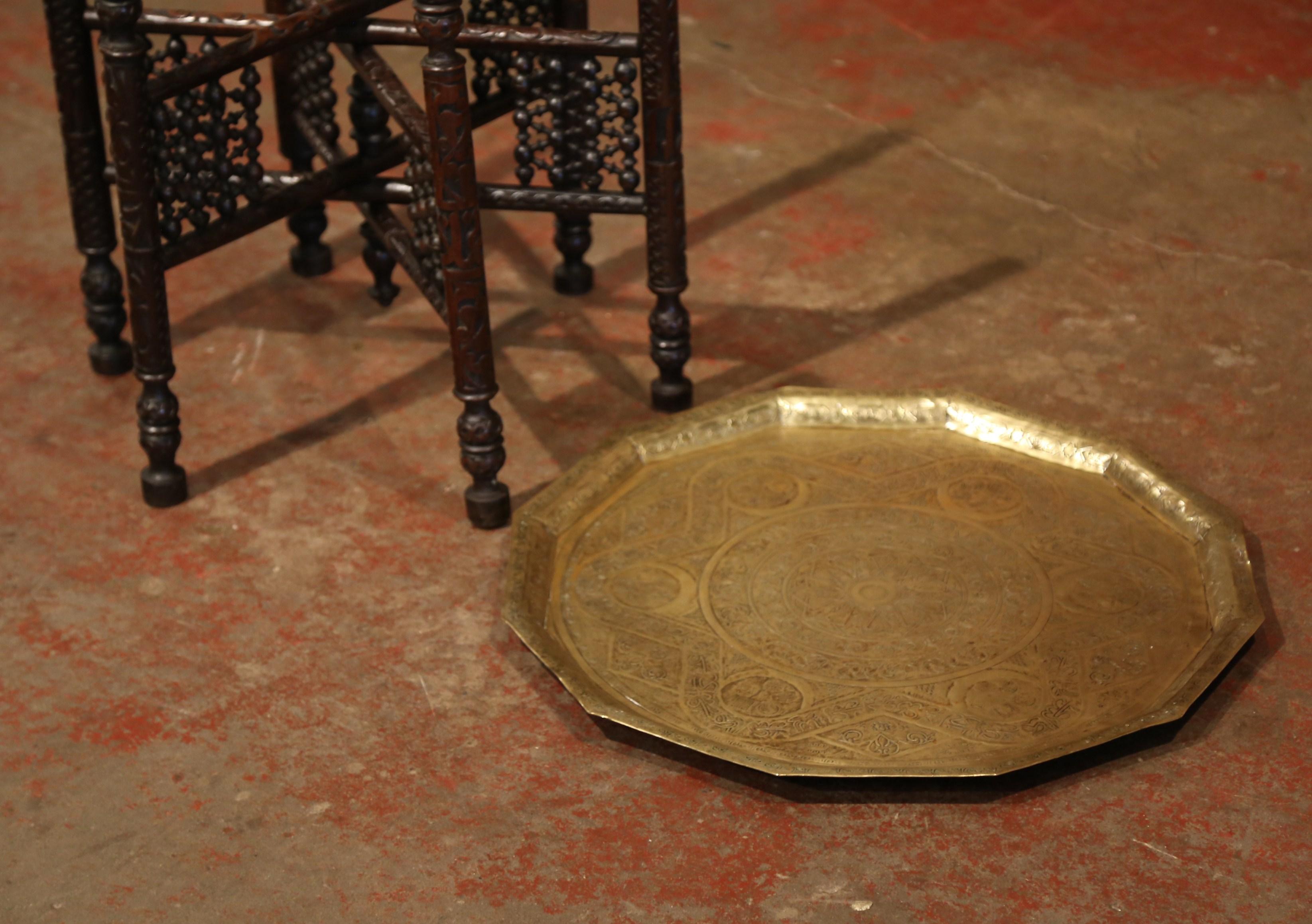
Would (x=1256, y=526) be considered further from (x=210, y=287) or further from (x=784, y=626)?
(x=210, y=287)

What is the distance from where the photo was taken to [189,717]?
327 cm

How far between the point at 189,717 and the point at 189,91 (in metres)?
1.40

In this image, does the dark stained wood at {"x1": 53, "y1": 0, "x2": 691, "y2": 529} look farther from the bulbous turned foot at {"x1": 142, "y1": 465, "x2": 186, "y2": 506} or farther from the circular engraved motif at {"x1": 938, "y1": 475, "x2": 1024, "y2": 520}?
the circular engraved motif at {"x1": 938, "y1": 475, "x2": 1024, "y2": 520}

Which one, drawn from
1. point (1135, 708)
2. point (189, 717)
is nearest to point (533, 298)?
point (189, 717)

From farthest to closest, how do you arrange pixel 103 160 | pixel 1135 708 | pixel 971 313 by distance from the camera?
pixel 971 313 < pixel 103 160 < pixel 1135 708

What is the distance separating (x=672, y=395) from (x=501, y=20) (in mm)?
1024

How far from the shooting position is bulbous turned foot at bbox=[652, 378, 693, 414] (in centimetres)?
418

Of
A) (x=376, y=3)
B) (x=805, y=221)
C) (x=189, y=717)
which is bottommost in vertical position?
(x=189, y=717)

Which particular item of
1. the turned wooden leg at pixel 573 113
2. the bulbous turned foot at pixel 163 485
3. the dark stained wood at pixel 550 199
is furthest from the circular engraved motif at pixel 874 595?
the bulbous turned foot at pixel 163 485

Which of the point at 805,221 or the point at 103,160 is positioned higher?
the point at 103,160

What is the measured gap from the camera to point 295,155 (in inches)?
177

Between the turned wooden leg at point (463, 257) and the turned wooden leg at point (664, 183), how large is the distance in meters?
0.41

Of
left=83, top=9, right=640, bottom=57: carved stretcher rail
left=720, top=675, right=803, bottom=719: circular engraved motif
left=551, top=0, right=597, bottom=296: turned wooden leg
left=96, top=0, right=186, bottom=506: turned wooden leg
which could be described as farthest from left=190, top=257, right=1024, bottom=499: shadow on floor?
left=720, top=675, right=803, bottom=719: circular engraved motif

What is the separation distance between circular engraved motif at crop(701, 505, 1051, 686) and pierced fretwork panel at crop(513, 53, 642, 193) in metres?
0.94
